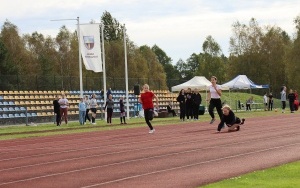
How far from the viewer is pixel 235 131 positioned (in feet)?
89.9

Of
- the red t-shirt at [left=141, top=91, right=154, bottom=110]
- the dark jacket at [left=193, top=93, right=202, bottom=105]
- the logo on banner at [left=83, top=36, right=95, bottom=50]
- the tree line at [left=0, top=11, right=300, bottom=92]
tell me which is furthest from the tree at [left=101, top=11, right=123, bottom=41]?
the red t-shirt at [left=141, top=91, right=154, bottom=110]

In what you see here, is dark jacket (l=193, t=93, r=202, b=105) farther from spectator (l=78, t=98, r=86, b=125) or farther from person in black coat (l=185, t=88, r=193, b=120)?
spectator (l=78, t=98, r=86, b=125)

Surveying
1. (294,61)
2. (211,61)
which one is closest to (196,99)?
(294,61)


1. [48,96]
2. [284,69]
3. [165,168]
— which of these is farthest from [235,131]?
[284,69]

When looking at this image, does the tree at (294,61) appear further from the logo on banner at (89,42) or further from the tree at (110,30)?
the logo on banner at (89,42)

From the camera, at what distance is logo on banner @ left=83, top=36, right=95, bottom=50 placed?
44375 mm

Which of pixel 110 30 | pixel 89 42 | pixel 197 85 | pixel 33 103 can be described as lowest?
pixel 33 103

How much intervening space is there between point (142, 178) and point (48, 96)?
44.2 m

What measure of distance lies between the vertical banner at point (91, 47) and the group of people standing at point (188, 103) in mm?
5097

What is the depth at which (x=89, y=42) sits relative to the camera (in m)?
44.5

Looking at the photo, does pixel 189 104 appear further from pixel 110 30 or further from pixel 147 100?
pixel 110 30

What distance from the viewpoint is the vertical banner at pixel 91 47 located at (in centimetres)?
4425

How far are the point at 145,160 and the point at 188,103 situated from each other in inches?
1094

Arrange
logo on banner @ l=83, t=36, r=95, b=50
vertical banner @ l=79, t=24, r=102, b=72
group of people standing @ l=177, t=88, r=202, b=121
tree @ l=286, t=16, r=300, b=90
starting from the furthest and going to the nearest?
tree @ l=286, t=16, r=300, b=90 → group of people standing @ l=177, t=88, r=202, b=121 → logo on banner @ l=83, t=36, r=95, b=50 → vertical banner @ l=79, t=24, r=102, b=72
